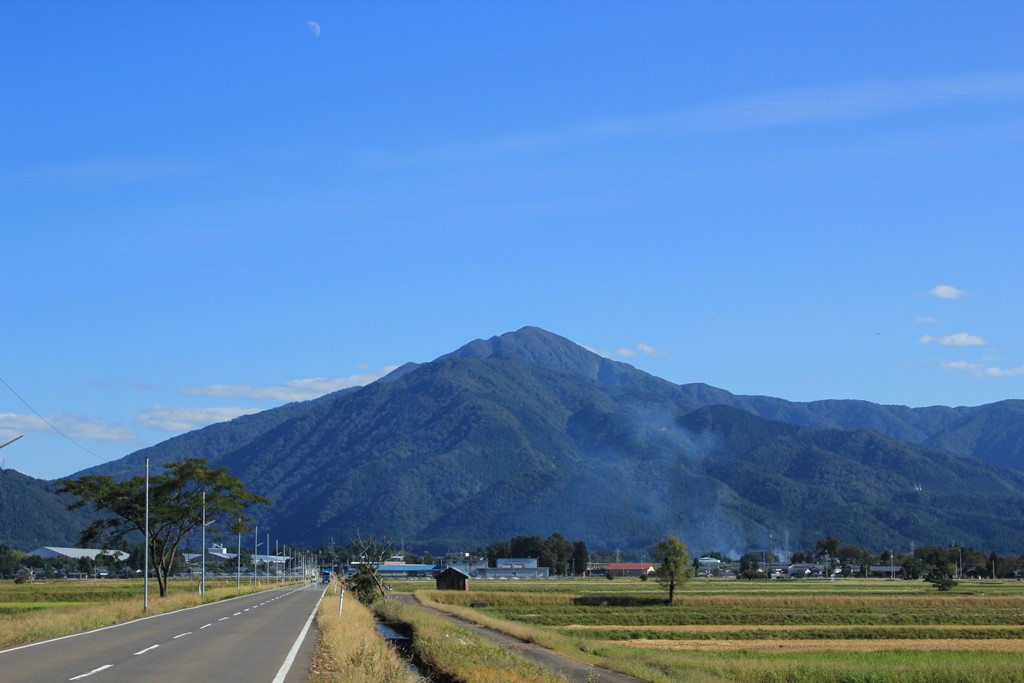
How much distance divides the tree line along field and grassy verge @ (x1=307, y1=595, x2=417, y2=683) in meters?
6.58

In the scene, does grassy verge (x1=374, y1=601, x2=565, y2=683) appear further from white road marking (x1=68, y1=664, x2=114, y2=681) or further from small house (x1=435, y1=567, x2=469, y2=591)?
small house (x1=435, y1=567, x2=469, y2=591)

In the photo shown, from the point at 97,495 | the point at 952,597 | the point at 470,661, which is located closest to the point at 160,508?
the point at 97,495

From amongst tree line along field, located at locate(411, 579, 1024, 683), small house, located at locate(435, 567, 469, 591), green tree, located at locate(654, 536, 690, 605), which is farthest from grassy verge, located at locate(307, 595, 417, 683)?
small house, located at locate(435, 567, 469, 591)

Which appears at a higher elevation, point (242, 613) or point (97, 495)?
point (97, 495)

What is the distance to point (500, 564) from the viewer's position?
194875 mm

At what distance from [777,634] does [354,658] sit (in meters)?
35.4

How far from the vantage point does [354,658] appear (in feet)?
78.3

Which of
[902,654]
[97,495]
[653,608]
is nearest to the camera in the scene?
[902,654]

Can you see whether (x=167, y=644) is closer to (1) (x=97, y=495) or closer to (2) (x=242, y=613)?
(2) (x=242, y=613)

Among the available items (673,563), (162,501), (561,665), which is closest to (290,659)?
(561,665)

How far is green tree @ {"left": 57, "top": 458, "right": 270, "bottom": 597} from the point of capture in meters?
70.1

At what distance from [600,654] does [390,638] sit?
692cm

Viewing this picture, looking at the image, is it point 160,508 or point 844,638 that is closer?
point 844,638

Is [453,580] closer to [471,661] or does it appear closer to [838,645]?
[838,645]
